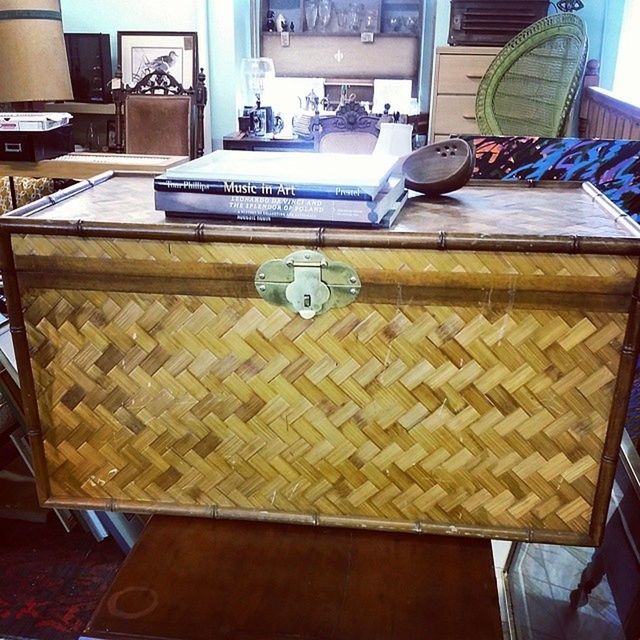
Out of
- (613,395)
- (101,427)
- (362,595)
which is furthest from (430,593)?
(101,427)

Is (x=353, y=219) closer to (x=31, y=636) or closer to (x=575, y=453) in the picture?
(x=575, y=453)

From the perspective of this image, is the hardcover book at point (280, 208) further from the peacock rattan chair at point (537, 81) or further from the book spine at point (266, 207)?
the peacock rattan chair at point (537, 81)

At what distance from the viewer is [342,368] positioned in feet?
2.83

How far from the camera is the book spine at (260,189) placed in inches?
31.3

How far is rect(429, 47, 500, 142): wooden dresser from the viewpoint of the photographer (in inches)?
172

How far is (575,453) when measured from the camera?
2.83 ft

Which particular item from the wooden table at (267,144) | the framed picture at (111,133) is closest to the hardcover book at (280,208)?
the wooden table at (267,144)

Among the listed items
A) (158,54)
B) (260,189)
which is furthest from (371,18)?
(260,189)

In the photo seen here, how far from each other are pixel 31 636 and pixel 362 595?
0.95 m

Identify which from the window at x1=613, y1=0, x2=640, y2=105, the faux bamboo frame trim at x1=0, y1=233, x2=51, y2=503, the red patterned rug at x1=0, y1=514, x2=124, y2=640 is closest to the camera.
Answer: the faux bamboo frame trim at x1=0, y1=233, x2=51, y2=503

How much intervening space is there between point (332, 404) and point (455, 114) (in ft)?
13.1

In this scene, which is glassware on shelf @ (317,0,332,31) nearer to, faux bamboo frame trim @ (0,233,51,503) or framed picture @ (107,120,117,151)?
framed picture @ (107,120,117,151)

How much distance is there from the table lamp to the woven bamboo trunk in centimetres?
387

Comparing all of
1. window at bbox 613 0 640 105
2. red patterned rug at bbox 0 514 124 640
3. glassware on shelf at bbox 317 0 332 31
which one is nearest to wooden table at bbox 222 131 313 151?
glassware on shelf at bbox 317 0 332 31
